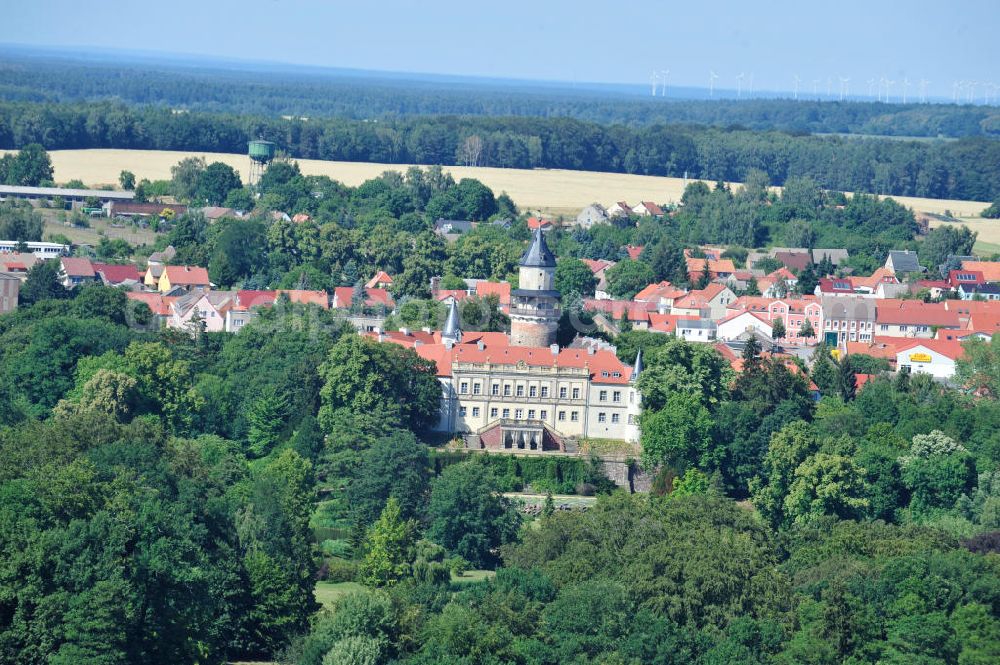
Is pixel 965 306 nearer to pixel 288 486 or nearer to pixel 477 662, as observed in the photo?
pixel 288 486

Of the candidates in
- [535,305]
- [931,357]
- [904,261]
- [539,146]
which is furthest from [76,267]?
[539,146]

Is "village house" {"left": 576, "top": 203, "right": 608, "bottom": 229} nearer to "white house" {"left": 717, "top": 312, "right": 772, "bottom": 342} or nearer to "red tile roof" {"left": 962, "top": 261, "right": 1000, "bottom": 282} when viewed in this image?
"red tile roof" {"left": 962, "top": 261, "right": 1000, "bottom": 282}

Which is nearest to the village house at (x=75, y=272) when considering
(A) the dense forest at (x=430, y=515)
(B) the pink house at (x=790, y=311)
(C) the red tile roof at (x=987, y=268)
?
(A) the dense forest at (x=430, y=515)

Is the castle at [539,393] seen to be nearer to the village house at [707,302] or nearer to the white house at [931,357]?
the white house at [931,357]

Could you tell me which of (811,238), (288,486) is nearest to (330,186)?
(811,238)

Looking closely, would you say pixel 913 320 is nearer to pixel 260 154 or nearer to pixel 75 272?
pixel 75 272
